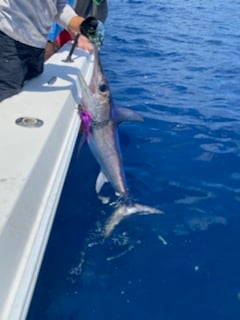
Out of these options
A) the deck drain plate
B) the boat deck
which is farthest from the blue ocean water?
the deck drain plate

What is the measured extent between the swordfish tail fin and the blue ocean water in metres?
0.04

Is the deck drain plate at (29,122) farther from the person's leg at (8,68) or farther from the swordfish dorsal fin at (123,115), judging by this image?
the swordfish dorsal fin at (123,115)

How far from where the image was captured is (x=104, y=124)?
2.81 meters

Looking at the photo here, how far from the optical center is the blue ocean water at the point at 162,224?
8.52ft

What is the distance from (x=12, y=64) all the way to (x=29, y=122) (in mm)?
581

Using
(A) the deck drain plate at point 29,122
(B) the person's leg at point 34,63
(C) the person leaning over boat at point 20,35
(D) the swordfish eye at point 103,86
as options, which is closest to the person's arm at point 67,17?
(C) the person leaning over boat at point 20,35

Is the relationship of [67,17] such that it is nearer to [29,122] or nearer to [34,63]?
[34,63]

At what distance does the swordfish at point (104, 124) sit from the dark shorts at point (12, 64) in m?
0.42

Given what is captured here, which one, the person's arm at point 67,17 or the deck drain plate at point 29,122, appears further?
the person's arm at point 67,17

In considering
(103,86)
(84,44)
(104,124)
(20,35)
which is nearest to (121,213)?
(104,124)

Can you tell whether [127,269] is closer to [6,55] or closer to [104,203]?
[104,203]

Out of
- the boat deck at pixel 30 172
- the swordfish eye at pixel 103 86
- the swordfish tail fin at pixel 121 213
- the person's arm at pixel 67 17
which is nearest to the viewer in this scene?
the boat deck at pixel 30 172

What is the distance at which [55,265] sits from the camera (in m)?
2.77

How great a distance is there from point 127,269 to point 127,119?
0.89 meters
